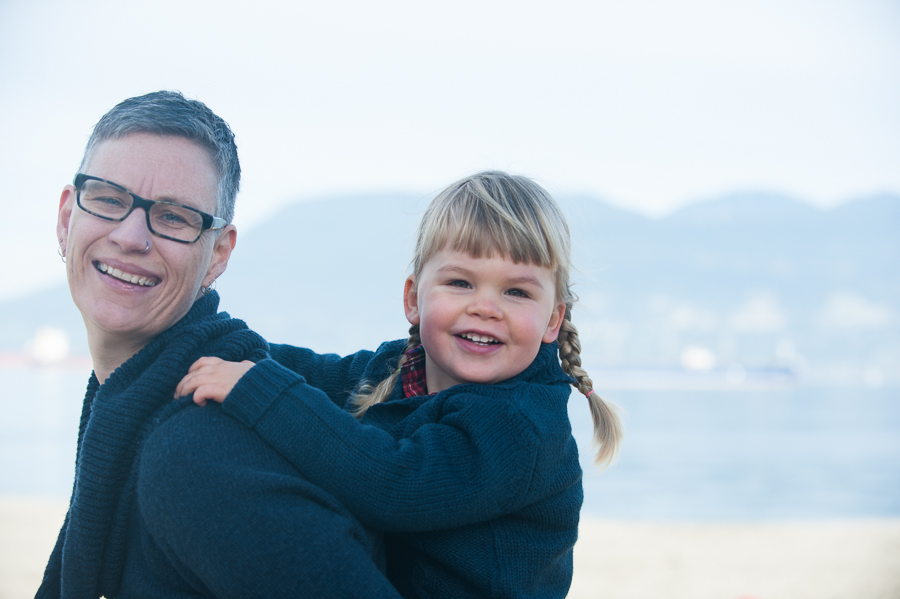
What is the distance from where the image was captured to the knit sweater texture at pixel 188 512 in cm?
129

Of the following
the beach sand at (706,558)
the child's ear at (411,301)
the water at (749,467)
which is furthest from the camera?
the water at (749,467)

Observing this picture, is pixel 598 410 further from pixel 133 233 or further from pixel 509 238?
pixel 133 233

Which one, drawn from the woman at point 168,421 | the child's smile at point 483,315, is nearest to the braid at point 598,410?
the child's smile at point 483,315

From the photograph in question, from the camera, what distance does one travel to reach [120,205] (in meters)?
1.66

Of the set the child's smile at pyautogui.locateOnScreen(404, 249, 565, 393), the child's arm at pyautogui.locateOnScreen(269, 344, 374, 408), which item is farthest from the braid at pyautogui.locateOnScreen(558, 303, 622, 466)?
the child's arm at pyautogui.locateOnScreen(269, 344, 374, 408)

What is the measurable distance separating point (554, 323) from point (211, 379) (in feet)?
3.33

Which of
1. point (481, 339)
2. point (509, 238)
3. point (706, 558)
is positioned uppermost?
point (509, 238)

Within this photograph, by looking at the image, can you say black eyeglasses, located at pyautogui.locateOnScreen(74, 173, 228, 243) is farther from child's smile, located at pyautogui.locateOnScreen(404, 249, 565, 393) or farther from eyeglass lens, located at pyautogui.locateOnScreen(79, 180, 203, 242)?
child's smile, located at pyautogui.locateOnScreen(404, 249, 565, 393)

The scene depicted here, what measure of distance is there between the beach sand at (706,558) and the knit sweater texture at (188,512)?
22.9 ft

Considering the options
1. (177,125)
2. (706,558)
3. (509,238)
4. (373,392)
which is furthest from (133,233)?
(706,558)

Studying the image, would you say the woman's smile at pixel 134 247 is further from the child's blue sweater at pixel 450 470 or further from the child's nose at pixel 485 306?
the child's nose at pixel 485 306

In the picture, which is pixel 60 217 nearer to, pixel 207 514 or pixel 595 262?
pixel 207 514

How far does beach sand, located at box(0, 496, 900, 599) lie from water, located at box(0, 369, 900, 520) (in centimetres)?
158

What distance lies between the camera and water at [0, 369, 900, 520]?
14289 millimetres
